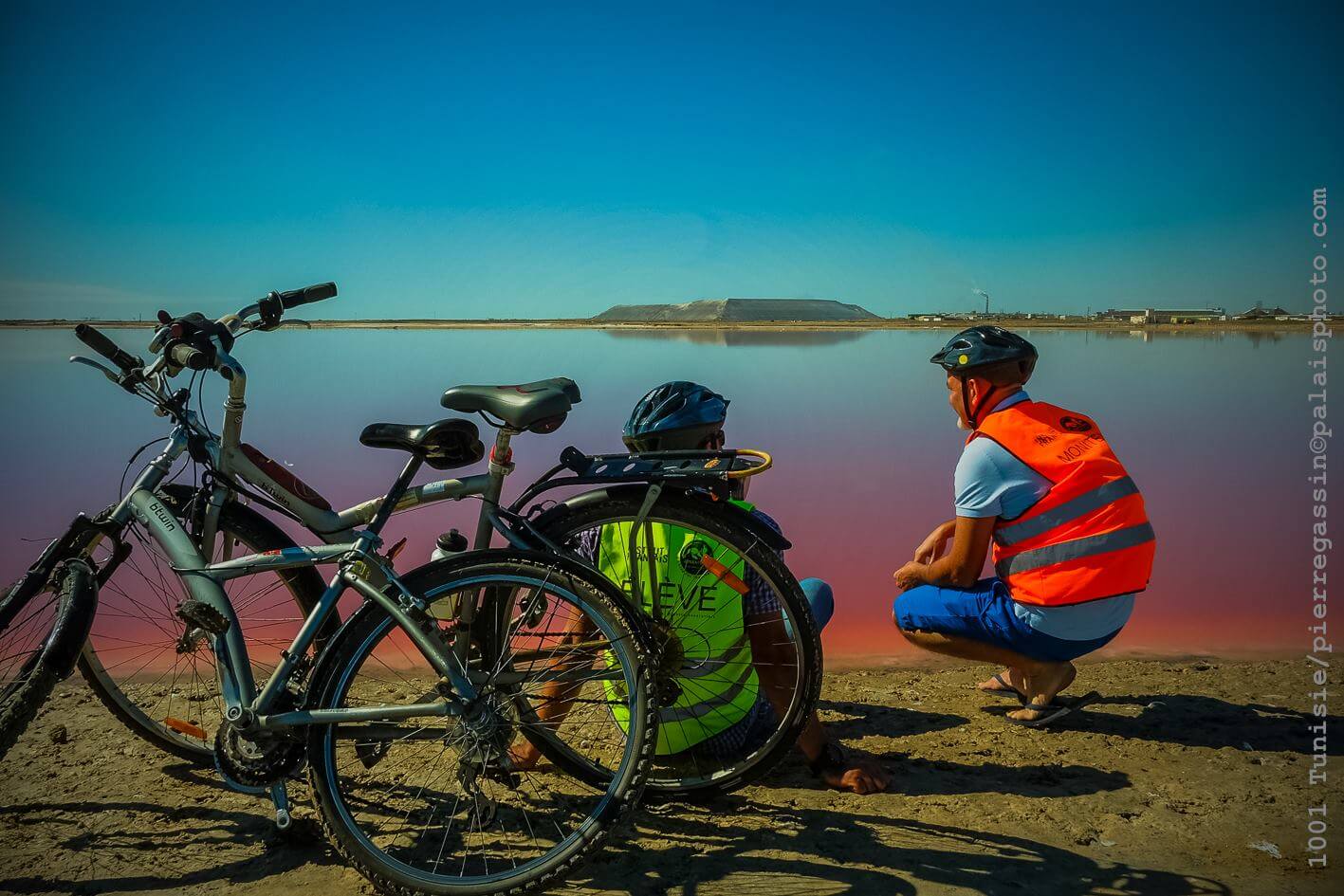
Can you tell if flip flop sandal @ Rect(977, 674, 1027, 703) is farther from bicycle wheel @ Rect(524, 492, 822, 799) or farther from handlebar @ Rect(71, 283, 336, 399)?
handlebar @ Rect(71, 283, 336, 399)

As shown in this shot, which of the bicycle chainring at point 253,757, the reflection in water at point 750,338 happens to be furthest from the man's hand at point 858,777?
the reflection in water at point 750,338

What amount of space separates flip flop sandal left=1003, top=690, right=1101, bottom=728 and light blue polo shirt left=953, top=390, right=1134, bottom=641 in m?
0.38

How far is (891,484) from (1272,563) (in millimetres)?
3285

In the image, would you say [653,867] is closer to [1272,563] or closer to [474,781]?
[474,781]

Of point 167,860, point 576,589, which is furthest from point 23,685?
point 576,589

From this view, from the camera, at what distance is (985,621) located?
3.66 m

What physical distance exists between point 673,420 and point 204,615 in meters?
1.70

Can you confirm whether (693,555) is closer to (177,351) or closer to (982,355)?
(982,355)

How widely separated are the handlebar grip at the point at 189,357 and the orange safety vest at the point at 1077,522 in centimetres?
296

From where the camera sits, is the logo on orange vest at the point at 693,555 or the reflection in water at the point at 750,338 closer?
the logo on orange vest at the point at 693,555

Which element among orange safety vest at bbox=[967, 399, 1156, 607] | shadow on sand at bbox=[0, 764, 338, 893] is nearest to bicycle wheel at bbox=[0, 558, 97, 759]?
shadow on sand at bbox=[0, 764, 338, 893]

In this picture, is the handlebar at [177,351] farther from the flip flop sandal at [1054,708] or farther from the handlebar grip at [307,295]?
the flip flop sandal at [1054,708]

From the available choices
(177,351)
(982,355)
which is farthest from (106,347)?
(982,355)

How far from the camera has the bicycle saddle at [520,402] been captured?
272 cm
